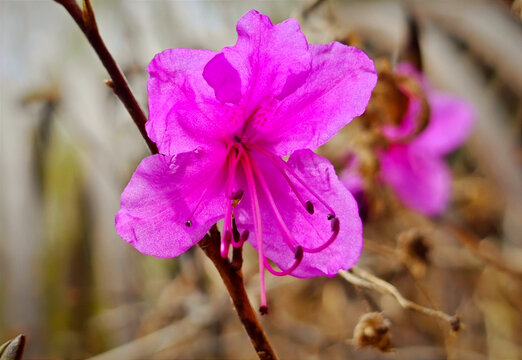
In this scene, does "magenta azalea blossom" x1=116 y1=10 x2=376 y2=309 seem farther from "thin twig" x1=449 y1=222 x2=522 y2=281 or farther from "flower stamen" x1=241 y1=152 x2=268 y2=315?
"thin twig" x1=449 y1=222 x2=522 y2=281

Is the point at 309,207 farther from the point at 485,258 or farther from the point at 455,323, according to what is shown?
the point at 485,258

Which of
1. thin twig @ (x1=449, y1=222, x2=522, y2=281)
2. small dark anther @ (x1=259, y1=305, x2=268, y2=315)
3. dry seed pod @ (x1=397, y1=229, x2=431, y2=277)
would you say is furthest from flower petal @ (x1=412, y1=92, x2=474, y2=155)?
small dark anther @ (x1=259, y1=305, x2=268, y2=315)

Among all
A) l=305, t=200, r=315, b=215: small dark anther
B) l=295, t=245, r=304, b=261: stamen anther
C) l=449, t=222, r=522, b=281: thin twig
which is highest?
l=305, t=200, r=315, b=215: small dark anther

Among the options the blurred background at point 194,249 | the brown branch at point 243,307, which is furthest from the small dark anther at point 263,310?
the blurred background at point 194,249

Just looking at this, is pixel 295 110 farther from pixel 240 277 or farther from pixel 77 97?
pixel 77 97

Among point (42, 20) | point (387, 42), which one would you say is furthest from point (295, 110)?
point (42, 20)
